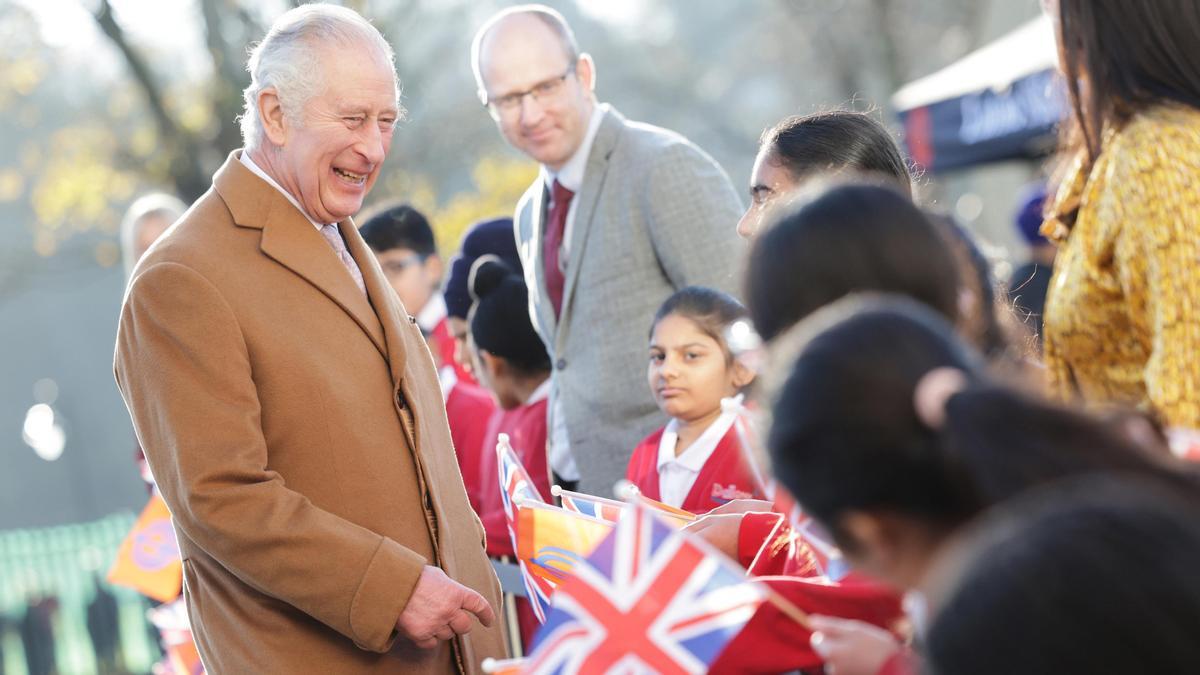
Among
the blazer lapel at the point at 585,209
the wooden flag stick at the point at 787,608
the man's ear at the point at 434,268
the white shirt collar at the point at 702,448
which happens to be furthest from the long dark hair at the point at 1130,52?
the man's ear at the point at 434,268

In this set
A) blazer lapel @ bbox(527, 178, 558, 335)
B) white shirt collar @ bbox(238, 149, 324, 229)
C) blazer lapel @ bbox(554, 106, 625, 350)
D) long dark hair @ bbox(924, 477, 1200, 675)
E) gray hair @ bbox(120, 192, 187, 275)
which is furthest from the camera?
gray hair @ bbox(120, 192, 187, 275)

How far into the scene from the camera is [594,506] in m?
3.08

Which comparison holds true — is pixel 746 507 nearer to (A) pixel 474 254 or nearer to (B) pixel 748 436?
(B) pixel 748 436

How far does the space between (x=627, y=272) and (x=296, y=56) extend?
1498 millimetres

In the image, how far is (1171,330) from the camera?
219 centimetres

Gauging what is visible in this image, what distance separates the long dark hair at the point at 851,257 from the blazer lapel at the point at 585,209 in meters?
2.62

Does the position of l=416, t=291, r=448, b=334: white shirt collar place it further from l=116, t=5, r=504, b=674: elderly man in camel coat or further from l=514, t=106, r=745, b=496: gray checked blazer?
l=116, t=5, r=504, b=674: elderly man in camel coat

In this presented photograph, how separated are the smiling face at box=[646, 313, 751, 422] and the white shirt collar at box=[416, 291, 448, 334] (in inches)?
82.7

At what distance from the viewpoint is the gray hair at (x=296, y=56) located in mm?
3230

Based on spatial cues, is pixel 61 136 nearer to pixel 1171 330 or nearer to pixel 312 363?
pixel 312 363

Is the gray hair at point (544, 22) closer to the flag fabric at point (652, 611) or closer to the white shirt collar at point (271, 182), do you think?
the white shirt collar at point (271, 182)

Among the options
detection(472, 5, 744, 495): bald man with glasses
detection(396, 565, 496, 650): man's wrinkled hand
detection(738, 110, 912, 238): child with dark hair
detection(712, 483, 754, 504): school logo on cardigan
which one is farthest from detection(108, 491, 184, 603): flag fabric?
detection(738, 110, 912, 238): child with dark hair

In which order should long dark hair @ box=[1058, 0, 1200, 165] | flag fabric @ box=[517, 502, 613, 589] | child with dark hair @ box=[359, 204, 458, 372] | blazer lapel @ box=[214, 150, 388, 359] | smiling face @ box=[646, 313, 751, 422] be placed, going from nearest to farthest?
1. long dark hair @ box=[1058, 0, 1200, 165]
2. flag fabric @ box=[517, 502, 613, 589]
3. blazer lapel @ box=[214, 150, 388, 359]
4. smiling face @ box=[646, 313, 751, 422]
5. child with dark hair @ box=[359, 204, 458, 372]

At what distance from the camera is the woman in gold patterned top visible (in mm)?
2217
